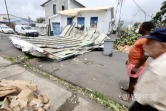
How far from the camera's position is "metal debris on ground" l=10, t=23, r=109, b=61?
15.9 feet

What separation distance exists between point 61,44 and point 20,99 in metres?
4.89

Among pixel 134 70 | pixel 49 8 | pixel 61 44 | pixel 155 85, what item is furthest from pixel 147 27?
pixel 49 8

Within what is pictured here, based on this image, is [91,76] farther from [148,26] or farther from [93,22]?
[93,22]

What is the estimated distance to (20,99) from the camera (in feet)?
6.68

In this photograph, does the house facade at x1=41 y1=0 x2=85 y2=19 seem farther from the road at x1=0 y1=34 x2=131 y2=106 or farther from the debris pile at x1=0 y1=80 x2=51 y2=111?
the debris pile at x1=0 y1=80 x2=51 y2=111

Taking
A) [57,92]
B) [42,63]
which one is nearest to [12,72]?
[42,63]

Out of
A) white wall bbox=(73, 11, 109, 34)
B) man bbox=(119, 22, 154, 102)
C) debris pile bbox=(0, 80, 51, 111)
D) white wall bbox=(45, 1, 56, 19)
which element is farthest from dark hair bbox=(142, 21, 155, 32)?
white wall bbox=(45, 1, 56, 19)

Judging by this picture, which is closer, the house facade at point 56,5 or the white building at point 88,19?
the white building at point 88,19

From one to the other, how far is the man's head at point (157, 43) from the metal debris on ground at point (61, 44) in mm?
4207

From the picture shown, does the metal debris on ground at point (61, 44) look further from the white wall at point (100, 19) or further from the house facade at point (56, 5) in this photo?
the house facade at point (56, 5)

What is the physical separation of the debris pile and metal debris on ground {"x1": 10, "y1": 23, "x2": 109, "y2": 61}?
235cm

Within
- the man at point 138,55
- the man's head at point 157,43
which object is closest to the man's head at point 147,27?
the man at point 138,55

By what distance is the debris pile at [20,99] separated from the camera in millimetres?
1901

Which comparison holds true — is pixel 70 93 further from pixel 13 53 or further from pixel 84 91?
pixel 13 53
